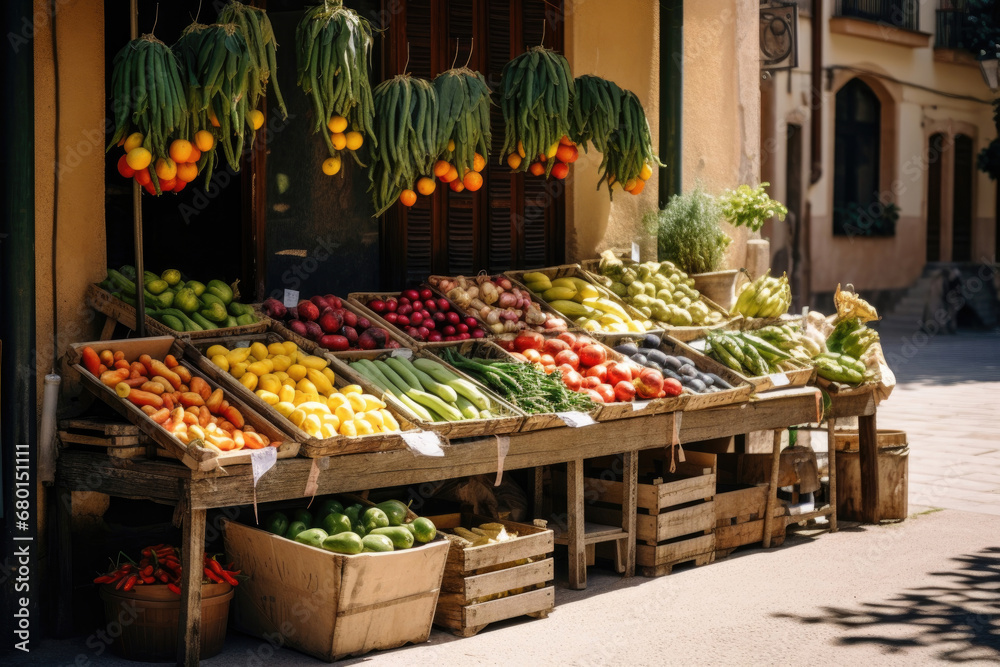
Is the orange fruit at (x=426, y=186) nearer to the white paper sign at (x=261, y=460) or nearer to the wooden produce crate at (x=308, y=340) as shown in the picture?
the wooden produce crate at (x=308, y=340)

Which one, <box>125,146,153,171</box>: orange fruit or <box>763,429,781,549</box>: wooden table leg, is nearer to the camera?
<box>125,146,153,171</box>: orange fruit

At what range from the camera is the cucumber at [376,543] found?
5.03 meters

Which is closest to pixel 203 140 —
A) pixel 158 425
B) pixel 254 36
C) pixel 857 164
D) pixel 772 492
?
pixel 254 36

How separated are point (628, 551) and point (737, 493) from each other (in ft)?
3.07

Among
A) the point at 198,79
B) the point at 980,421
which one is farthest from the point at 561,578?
the point at 980,421

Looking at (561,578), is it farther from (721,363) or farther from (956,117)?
(956,117)

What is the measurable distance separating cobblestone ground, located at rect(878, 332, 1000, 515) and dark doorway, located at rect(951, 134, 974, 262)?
654 cm

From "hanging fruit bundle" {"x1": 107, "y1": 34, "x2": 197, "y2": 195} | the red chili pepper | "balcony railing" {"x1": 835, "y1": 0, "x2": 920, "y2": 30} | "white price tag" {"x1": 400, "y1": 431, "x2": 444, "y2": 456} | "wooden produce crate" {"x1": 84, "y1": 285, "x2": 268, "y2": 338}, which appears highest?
"balcony railing" {"x1": 835, "y1": 0, "x2": 920, "y2": 30}

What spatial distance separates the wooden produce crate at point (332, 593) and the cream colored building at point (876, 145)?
15.4 meters

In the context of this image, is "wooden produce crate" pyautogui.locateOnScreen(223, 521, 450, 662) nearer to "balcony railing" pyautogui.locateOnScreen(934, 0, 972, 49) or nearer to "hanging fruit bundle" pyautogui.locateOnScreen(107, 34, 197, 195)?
"hanging fruit bundle" pyautogui.locateOnScreen(107, 34, 197, 195)

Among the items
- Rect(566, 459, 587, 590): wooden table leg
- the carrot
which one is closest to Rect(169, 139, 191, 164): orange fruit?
the carrot

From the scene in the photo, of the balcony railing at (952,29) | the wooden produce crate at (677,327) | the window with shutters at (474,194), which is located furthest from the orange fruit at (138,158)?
the balcony railing at (952,29)

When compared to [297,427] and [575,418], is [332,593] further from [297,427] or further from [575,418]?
[575,418]

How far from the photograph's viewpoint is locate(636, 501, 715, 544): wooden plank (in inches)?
255
